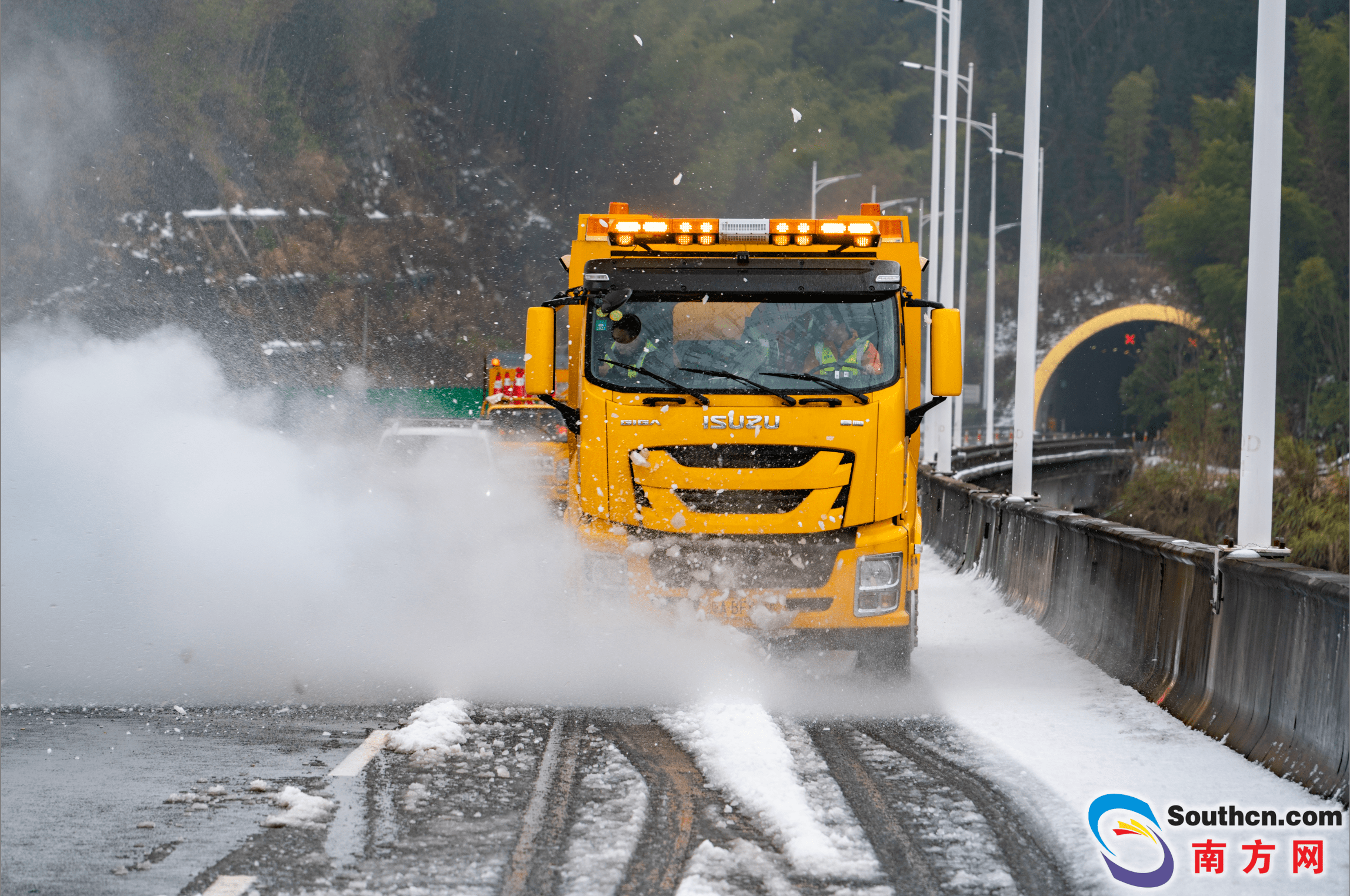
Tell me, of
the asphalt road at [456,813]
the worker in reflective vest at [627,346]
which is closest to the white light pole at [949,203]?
the worker in reflective vest at [627,346]

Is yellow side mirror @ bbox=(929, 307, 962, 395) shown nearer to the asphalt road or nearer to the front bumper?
the front bumper

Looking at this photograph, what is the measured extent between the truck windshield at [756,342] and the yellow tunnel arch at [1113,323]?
245 feet

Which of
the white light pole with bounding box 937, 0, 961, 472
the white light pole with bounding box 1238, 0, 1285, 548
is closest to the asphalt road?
the white light pole with bounding box 1238, 0, 1285, 548

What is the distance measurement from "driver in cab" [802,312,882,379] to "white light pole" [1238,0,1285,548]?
2.34 metres

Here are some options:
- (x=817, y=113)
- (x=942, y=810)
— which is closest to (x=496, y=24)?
(x=817, y=113)

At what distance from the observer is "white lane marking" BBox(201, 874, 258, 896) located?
512 cm

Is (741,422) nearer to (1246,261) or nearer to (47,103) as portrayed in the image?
(1246,261)

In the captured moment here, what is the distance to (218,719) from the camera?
8.45 metres

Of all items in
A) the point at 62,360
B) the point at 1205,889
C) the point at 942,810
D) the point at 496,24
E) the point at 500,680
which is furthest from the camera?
the point at 496,24

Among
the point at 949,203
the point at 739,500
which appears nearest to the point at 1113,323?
the point at 949,203

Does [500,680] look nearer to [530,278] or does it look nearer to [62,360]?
[62,360]

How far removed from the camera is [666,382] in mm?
9430

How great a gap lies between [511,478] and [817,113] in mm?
88072

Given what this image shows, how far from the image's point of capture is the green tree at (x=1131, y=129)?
376ft
